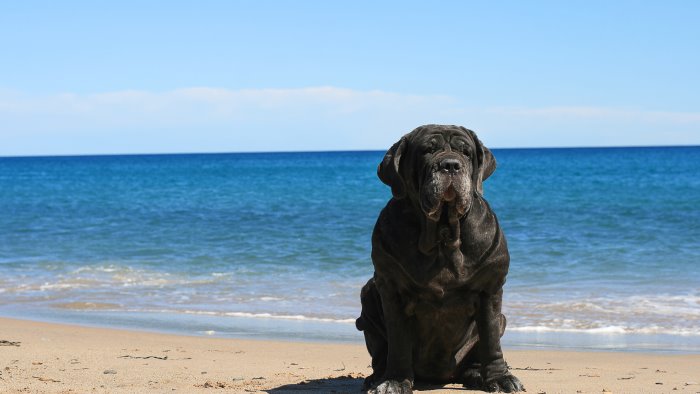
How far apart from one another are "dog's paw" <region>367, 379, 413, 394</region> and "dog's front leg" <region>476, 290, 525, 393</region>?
43 cm

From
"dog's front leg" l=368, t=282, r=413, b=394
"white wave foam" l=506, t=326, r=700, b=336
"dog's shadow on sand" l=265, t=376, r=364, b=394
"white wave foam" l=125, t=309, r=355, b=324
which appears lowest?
"white wave foam" l=125, t=309, r=355, b=324

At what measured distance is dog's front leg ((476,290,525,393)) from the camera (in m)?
5.28

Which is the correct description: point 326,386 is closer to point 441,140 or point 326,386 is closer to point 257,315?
point 441,140

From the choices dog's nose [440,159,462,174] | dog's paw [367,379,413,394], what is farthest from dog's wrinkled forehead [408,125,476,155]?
dog's paw [367,379,413,394]

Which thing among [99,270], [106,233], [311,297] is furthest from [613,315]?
[106,233]

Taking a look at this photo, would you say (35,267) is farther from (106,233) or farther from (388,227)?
(388,227)

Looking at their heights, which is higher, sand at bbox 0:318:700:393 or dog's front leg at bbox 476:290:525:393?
dog's front leg at bbox 476:290:525:393

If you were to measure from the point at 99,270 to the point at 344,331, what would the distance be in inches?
252

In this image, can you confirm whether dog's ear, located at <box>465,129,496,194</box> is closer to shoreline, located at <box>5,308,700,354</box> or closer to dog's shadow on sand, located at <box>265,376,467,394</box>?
dog's shadow on sand, located at <box>265,376,467,394</box>

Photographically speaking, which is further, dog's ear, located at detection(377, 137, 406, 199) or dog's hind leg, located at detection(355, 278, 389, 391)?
dog's hind leg, located at detection(355, 278, 389, 391)

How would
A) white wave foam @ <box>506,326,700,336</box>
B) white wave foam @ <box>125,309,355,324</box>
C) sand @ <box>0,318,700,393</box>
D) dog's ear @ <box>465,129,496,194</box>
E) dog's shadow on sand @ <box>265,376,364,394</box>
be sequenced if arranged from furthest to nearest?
white wave foam @ <box>125,309,355,324</box>
white wave foam @ <box>506,326,700,336</box>
sand @ <box>0,318,700,393</box>
dog's shadow on sand @ <box>265,376,364,394</box>
dog's ear @ <box>465,129,496,194</box>

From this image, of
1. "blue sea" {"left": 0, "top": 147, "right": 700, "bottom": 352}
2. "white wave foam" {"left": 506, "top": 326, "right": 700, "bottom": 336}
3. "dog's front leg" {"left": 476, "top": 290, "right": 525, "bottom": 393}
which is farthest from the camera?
"blue sea" {"left": 0, "top": 147, "right": 700, "bottom": 352}

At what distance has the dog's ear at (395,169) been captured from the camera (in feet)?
16.9

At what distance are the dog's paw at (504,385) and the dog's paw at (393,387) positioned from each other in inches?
17.4
